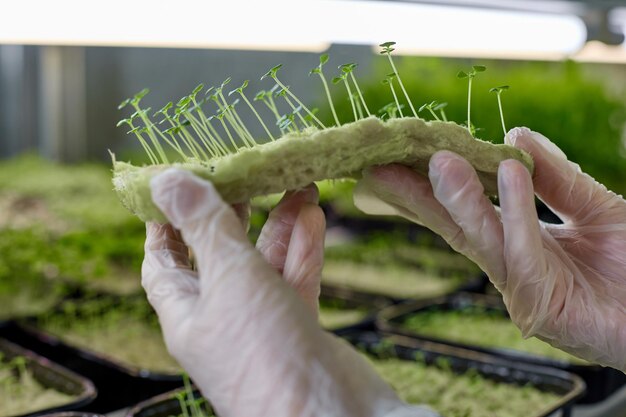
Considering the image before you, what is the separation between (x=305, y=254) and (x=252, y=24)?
1103 mm

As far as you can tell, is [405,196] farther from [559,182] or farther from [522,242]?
[559,182]

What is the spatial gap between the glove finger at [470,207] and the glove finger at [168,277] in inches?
14.7

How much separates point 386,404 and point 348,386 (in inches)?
Answer: 2.4

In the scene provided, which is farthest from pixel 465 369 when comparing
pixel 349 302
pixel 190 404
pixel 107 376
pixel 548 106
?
pixel 548 106

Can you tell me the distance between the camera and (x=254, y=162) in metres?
0.93

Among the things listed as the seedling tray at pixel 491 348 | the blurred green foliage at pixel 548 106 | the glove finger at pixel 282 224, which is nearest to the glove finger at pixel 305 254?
the glove finger at pixel 282 224

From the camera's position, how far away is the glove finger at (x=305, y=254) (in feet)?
3.39

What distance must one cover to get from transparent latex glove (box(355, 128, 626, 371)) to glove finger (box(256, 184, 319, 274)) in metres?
0.10

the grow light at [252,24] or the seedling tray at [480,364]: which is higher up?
the grow light at [252,24]

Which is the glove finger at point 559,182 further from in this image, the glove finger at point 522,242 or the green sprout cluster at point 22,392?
the green sprout cluster at point 22,392

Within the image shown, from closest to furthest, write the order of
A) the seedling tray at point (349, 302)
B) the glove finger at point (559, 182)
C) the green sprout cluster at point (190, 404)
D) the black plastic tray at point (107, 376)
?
the glove finger at point (559, 182) → the green sprout cluster at point (190, 404) → the black plastic tray at point (107, 376) → the seedling tray at point (349, 302)

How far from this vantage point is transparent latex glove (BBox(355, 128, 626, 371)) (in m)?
1.10

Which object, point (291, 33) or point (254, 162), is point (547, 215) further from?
point (254, 162)

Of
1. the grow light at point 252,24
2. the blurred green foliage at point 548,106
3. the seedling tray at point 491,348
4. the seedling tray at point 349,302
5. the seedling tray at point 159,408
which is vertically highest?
the grow light at point 252,24
